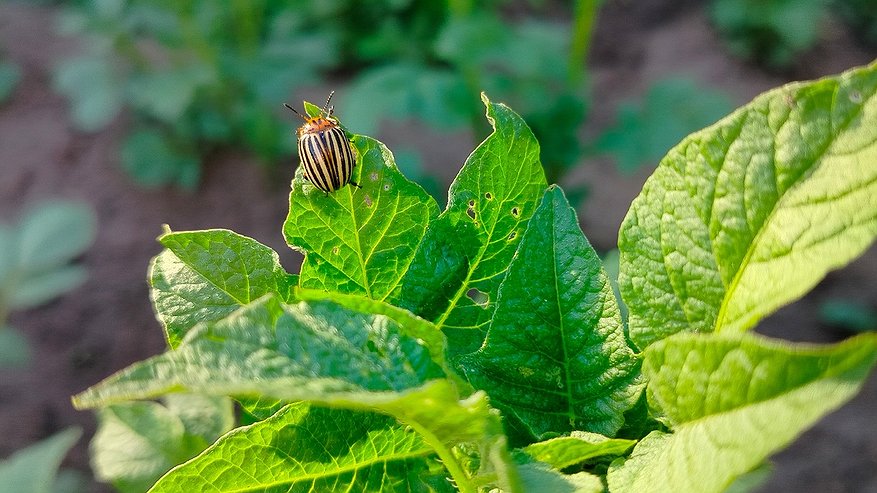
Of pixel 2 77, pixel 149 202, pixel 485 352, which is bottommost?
pixel 485 352

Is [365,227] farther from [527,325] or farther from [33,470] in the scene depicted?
[33,470]

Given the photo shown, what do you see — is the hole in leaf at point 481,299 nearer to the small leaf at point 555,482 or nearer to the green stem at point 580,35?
the small leaf at point 555,482

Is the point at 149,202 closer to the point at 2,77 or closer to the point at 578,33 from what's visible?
the point at 2,77

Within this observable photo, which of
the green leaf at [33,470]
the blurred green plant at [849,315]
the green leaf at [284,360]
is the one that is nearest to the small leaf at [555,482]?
the green leaf at [284,360]

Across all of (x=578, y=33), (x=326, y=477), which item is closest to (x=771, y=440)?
(x=326, y=477)

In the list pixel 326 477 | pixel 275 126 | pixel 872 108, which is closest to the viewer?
pixel 872 108

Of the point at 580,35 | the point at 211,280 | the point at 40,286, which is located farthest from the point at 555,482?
the point at 580,35
